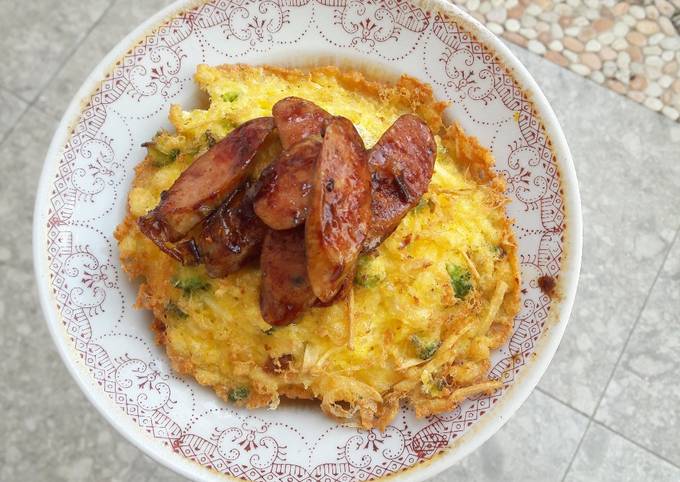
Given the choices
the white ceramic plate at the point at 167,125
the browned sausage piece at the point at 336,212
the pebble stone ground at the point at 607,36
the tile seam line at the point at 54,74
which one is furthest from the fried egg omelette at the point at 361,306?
the tile seam line at the point at 54,74

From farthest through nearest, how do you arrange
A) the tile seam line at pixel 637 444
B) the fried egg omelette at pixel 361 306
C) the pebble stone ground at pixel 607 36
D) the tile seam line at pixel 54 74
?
the tile seam line at pixel 54 74 → the pebble stone ground at pixel 607 36 → the tile seam line at pixel 637 444 → the fried egg omelette at pixel 361 306

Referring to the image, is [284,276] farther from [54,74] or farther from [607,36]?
[607,36]

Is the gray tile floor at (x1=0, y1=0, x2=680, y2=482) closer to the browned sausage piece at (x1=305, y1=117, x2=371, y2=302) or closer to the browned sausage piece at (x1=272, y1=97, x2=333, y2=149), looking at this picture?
the browned sausage piece at (x1=305, y1=117, x2=371, y2=302)

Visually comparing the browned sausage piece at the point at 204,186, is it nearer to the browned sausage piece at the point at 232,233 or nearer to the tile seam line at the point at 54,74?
the browned sausage piece at the point at 232,233

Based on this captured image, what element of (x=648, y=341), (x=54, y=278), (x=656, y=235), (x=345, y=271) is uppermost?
(x=345, y=271)

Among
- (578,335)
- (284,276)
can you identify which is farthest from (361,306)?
(578,335)

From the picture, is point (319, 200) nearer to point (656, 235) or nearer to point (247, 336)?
point (247, 336)

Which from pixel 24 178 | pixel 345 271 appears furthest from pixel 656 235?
pixel 24 178
